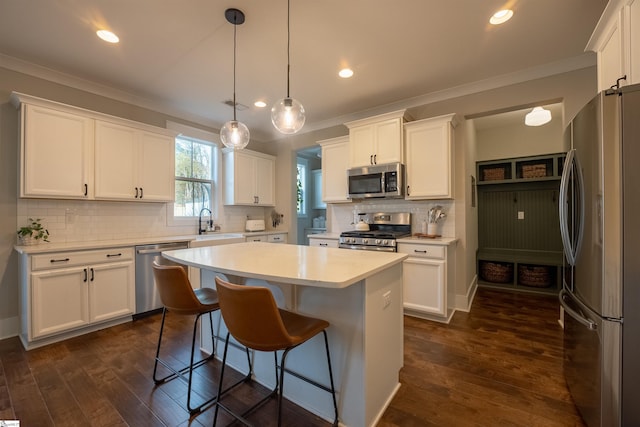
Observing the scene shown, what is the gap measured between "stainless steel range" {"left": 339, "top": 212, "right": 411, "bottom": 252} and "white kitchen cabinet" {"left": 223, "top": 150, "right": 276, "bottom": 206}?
1897 mm

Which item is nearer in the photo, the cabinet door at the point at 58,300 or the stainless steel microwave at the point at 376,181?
the cabinet door at the point at 58,300

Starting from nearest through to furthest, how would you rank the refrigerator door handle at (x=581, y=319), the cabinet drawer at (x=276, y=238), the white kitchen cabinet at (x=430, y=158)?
1. the refrigerator door handle at (x=581, y=319)
2. the white kitchen cabinet at (x=430, y=158)
3. the cabinet drawer at (x=276, y=238)

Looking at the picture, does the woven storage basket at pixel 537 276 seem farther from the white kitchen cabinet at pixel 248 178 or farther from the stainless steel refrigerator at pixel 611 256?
the white kitchen cabinet at pixel 248 178

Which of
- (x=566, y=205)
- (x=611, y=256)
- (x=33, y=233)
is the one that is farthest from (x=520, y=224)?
(x=33, y=233)

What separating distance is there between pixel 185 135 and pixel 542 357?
494cm

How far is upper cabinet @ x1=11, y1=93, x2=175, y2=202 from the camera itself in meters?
2.59

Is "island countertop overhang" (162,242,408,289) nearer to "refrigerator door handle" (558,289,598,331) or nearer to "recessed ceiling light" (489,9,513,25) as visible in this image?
"refrigerator door handle" (558,289,598,331)

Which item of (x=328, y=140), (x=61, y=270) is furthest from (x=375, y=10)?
(x=61, y=270)

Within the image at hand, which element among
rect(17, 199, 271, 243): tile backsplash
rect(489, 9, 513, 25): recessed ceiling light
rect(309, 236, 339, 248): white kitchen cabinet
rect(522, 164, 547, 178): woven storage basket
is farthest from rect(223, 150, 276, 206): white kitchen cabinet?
rect(522, 164, 547, 178): woven storage basket

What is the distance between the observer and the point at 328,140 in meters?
4.25

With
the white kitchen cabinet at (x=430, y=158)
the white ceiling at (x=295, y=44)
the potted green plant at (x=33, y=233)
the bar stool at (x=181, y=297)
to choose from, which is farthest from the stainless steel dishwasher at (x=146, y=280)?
the white kitchen cabinet at (x=430, y=158)

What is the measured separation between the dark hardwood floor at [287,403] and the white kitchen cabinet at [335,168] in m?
2.14

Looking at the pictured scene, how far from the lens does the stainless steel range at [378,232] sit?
10.9ft

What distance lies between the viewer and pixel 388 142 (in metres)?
3.55
